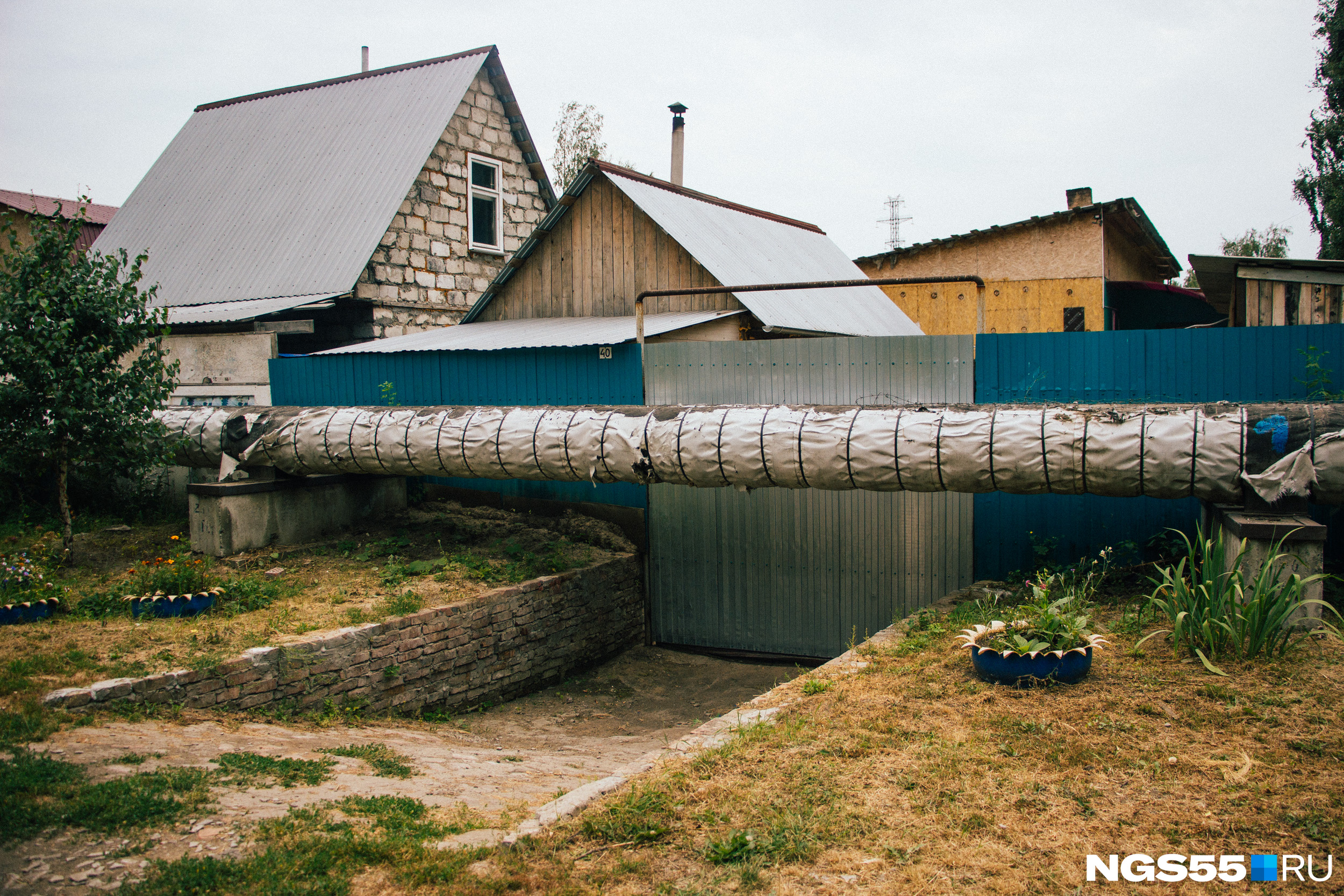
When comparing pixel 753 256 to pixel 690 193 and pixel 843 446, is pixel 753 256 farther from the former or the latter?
pixel 843 446

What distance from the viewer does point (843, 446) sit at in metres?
6.57

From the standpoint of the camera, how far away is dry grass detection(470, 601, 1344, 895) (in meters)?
3.16

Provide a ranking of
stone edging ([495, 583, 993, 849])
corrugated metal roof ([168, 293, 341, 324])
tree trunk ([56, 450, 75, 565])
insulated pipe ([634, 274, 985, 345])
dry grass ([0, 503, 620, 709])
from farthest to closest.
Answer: corrugated metal roof ([168, 293, 341, 324]) → tree trunk ([56, 450, 75, 565]) → insulated pipe ([634, 274, 985, 345]) → dry grass ([0, 503, 620, 709]) → stone edging ([495, 583, 993, 849])

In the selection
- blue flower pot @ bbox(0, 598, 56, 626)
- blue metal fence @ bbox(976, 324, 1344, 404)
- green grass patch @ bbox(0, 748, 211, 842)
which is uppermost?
blue metal fence @ bbox(976, 324, 1344, 404)

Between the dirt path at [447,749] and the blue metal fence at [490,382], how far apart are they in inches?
83.2

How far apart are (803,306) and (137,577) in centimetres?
844

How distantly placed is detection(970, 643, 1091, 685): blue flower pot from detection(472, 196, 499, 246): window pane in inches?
503

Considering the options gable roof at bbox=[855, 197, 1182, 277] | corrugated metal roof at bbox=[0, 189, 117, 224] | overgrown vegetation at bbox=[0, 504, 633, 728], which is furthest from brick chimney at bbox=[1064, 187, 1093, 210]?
corrugated metal roof at bbox=[0, 189, 117, 224]

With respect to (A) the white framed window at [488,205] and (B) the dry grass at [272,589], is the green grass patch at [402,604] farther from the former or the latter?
(A) the white framed window at [488,205]

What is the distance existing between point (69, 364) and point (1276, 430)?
33.6ft

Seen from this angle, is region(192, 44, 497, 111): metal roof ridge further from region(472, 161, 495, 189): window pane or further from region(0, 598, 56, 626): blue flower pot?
region(0, 598, 56, 626): blue flower pot

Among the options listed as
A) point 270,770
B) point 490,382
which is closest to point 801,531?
point 490,382

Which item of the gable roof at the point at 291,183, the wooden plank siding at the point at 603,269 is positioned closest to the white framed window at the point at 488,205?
the gable roof at the point at 291,183

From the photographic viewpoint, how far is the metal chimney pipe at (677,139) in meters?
14.7
